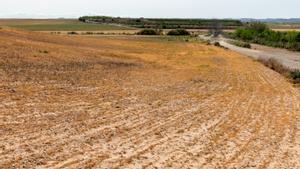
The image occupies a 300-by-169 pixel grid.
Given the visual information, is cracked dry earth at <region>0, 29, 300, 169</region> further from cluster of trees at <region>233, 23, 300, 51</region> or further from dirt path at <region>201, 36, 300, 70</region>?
cluster of trees at <region>233, 23, 300, 51</region>

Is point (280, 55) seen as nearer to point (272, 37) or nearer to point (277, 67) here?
point (277, 67)

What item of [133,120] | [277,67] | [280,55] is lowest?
[280,55]

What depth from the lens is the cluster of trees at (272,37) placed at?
104213 millimetres

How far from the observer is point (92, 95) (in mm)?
20938

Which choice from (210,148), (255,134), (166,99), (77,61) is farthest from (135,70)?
(210,148)

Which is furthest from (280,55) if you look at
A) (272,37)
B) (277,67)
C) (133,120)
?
(133,120)

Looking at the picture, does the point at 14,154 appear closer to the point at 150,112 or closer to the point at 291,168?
the point at 291,168

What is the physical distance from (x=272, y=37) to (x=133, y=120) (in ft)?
364

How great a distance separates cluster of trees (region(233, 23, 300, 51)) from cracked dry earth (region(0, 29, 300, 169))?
242 ft

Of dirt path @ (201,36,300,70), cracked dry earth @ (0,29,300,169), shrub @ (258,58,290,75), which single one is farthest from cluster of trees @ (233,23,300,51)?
cracked dry earth @ (0,29,300,169)

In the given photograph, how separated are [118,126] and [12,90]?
5112 mm

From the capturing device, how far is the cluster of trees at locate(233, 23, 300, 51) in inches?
4103

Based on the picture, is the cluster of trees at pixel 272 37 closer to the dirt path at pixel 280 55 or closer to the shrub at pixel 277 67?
the dirt path at pixel 280 55

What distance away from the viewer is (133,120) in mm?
17219
